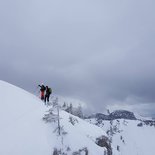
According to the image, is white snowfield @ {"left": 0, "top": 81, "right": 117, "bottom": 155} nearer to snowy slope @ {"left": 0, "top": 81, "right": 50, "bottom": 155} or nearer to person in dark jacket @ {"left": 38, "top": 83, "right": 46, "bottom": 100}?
snowy slope @ {"left": 0, "top": 81, "right": 50, "bottom": 155}

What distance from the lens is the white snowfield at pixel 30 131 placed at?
2448 centimetres

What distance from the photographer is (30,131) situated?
2680 centimetres

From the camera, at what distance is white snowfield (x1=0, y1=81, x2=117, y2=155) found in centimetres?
2448

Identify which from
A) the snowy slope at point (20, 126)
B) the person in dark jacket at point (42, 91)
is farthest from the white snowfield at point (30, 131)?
the person in dark jacket at point (42, 91)

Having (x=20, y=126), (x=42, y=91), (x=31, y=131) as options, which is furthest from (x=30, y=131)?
(x=42, y=91)

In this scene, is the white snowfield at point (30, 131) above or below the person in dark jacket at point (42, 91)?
below

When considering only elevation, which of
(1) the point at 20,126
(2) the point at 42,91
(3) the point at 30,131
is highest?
(2) the point at 42,91

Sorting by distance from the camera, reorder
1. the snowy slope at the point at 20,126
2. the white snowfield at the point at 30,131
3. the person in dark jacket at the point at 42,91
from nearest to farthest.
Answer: the snowy slope at the point at 20,126, the white snowfield at the point at 30,131, the person in dark jacket at the point at 42,91

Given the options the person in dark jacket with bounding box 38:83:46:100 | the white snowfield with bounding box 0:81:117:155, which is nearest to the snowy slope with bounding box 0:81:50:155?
the white snowfield with bounding box 0:81:117:155

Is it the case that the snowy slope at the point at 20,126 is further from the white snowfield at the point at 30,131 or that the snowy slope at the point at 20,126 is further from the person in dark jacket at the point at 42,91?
the person in dark jacket at the point at 42,91

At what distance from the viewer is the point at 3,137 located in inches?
959

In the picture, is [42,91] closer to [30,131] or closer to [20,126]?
[20,126]

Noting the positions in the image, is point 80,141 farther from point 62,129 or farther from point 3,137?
point 3,137

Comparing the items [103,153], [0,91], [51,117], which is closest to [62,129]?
[51,117]
